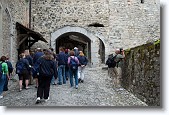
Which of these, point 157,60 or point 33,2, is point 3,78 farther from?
point 33,2

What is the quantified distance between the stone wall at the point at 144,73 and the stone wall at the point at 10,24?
290cm

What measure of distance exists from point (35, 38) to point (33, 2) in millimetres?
1671

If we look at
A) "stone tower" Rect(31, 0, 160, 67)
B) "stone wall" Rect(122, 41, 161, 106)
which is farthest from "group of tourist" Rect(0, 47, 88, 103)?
"stone tower" Rect(31, 0, 160, 67)

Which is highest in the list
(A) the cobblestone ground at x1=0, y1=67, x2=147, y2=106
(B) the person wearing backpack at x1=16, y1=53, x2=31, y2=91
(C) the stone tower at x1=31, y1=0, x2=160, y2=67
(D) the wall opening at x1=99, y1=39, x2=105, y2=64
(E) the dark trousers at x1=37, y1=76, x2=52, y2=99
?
(C) the stone tower at x1=31, y1=0, x2=160, y2=67

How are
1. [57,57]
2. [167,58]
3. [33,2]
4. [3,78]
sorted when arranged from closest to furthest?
[167,58] < [3,78] < [57,57] < [33,2]

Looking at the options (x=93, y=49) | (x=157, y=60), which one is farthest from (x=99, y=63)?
(x=157, y=60)

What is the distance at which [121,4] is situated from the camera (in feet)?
36.2

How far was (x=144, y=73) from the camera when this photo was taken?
476 centimetres

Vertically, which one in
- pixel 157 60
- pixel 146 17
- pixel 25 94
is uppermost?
pixel 146 17

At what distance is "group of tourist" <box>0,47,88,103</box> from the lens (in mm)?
4168

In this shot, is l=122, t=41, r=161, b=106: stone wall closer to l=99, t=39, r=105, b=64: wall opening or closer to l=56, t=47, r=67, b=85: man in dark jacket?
l=56, t=47, r=67, b=85: man in dark jacket

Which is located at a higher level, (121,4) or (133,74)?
(121,4)

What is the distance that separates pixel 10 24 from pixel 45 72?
384cm

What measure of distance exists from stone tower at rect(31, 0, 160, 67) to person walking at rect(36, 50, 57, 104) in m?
6.61
